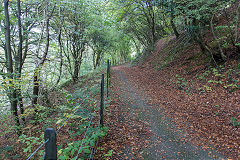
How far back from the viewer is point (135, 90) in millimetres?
9703

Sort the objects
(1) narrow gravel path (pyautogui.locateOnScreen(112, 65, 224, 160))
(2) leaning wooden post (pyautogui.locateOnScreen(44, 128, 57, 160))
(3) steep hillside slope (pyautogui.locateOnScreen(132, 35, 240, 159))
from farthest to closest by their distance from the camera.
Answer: (3) steep hillside slope (pyautogui.locateOnScreen(132, 35, 240, 159))
(1) narrow gravel path (pyautogui.locateOnScreen(112, 65, 224, 160))
(2) leaning wooden post (pyautogui.locateOnScreen(44, 128, 57, 160))

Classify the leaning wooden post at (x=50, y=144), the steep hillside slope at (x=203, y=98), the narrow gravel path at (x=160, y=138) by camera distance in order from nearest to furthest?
1. the leaning wooden post at (x=50, y=144)
2. the narrow gravel path at (x=160, y=138)
3. the steep hillside slope at (x=203, y=98)

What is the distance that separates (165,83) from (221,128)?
17.4ft

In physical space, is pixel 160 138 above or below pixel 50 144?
below

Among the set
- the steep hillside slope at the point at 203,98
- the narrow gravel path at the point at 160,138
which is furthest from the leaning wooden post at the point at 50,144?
the steep hillside slope at the point at 203,98

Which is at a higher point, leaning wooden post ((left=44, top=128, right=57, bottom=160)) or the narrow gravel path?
leaning wooden post ((left=44, top=128, right=57, bottom=160))

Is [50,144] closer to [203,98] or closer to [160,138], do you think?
[160,138]

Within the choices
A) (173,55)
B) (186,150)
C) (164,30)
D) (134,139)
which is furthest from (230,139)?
(164,30)

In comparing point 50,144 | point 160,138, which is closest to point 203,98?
point 160,138

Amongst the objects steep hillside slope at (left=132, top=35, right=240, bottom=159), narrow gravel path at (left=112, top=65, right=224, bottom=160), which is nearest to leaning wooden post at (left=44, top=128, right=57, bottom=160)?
narrow gravel path at (left=112, top=65, right=224, bottom=160)

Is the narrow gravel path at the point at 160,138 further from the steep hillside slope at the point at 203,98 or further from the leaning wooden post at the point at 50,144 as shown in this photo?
the leaning wooden post at the point at 50,144

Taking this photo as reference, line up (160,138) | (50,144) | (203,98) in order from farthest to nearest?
(203,98)
(160,138)
(50,144)

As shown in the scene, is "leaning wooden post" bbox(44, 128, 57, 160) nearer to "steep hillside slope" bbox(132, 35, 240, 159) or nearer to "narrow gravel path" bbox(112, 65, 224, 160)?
"narrow gravel path" bbox(112, 65, 224, 160)

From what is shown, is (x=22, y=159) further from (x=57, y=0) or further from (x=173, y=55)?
(x=173, y=55)
